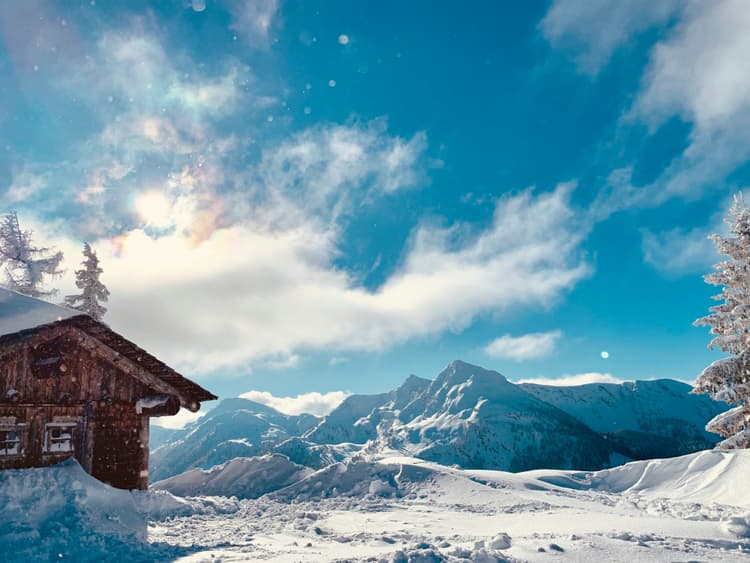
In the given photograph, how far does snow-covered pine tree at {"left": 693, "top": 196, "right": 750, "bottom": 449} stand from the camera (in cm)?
1794

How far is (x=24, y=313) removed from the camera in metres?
10.4

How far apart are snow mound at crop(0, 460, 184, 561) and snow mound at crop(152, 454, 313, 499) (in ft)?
34.8

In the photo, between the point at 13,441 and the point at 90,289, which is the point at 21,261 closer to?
the point at 90,289

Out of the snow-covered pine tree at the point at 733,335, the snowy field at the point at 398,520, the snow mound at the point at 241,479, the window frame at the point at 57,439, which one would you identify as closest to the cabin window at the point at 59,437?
Result: the window frame at the point at 57,439

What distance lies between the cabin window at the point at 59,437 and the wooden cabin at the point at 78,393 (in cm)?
2

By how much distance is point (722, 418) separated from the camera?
18422 millimetres

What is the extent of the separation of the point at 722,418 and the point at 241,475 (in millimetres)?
20537

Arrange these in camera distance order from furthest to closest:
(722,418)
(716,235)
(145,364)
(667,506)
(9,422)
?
(716,235)
(722,418)
(667,506)
(145,364)
(9,422)

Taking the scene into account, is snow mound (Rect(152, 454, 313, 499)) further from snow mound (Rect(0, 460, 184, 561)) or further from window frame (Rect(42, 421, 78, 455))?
snow mound (Rect(0, 460, 184, 561))

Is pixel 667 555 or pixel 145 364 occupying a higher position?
pixel 145 364

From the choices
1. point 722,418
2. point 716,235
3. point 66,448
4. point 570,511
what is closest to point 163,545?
point 66,448

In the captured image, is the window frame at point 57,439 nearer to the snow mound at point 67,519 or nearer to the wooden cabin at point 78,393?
the wooden cabin at point 78,393

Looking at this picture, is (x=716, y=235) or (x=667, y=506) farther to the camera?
(x=716, y=235)

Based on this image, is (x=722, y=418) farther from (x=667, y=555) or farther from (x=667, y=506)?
(x=667, y=555)
